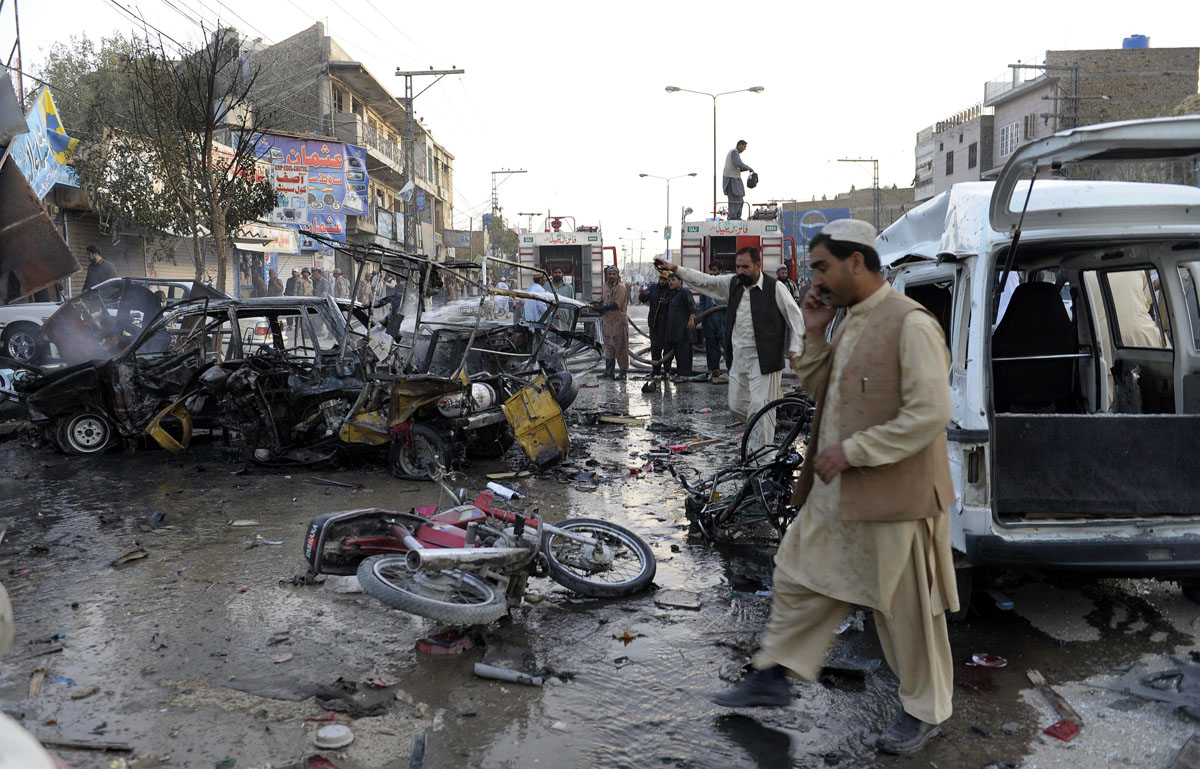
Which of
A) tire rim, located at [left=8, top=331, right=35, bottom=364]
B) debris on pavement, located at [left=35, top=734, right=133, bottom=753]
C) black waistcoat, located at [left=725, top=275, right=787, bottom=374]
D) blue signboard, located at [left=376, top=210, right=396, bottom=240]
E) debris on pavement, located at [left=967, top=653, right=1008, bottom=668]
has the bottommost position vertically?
debris on pavement, located at [left=967, top=653, right=1008, bottom=668]

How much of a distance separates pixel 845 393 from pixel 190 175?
17492 millimetres

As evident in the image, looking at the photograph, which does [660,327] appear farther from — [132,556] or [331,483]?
[132,556]

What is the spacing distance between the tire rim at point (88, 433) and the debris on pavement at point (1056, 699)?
9030 mm

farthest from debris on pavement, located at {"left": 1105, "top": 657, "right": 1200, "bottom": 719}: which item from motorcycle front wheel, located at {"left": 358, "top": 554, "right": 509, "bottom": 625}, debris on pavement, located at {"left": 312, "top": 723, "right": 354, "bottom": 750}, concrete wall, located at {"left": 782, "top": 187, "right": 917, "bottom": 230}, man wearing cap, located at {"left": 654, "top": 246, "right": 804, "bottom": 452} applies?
concrete wall, located at {"left": 782, "top": 187, "right": 917, "bottom": 230}

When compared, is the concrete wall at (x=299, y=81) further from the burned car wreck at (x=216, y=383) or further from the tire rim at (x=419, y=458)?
the tire rim at (x=419, y=458)

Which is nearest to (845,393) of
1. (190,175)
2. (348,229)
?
(190,175)

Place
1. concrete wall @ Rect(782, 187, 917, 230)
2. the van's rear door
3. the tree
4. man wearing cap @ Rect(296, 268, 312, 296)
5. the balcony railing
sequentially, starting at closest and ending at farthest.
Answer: the van's rear door < the tree < man wearing cap @ Rect(296, 268, 312, 296) < the balcony railing < concrete wall @ Rect(782, 187, 917, 230)

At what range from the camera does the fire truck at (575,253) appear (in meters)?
24.3

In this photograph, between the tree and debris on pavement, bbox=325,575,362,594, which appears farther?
the tree

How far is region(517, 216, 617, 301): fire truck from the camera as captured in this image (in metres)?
24.3

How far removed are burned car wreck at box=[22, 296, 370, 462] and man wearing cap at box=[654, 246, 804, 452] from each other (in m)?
3.42

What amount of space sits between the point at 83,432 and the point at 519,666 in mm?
7371

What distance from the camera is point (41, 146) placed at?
12.9 metres

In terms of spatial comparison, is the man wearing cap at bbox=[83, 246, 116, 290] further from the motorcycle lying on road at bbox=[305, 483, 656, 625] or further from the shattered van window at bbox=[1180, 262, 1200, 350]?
the shattered van window at bbox=[1180, 262, 1200, 350]
